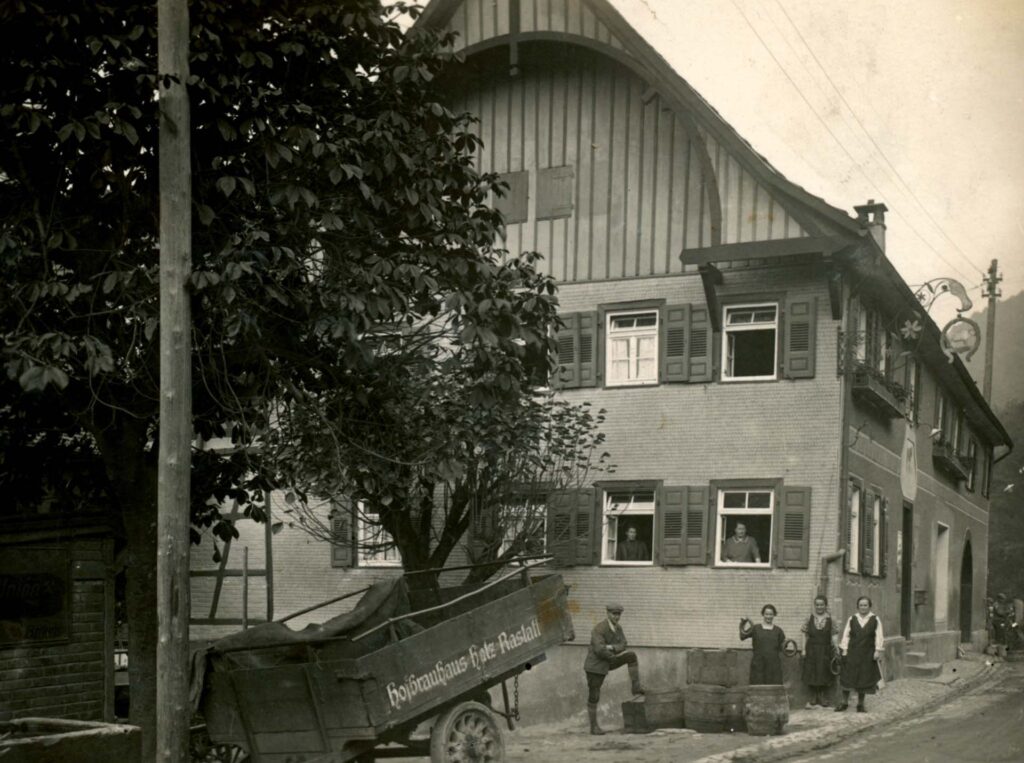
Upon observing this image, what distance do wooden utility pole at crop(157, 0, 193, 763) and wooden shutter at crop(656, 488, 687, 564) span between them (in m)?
12.4

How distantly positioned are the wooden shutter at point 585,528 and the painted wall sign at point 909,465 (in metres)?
7.28

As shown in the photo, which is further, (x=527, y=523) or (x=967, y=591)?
(x=967, y=591)

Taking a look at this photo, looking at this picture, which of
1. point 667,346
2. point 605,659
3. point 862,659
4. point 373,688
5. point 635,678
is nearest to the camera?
point 373,688

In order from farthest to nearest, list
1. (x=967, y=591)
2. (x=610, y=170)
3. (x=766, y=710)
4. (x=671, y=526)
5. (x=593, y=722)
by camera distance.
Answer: (x=967, y=591), (x=610, y=170), (x=671, y=526), (x=593, y=722), (x=766, y=710)

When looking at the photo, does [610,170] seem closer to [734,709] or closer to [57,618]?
[734,709]

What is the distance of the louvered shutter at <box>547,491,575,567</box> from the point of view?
20500mm

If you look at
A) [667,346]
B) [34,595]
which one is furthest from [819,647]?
[34,595]

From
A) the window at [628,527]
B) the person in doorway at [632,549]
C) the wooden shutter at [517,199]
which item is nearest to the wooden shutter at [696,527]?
the window at [628,527]

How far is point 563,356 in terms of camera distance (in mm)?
21578

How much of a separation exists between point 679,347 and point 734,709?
6.39m

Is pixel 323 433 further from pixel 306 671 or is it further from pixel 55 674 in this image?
pixel 55 674

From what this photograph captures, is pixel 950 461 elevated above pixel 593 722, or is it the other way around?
pixel 950 461

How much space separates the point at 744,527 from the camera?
65.6ft

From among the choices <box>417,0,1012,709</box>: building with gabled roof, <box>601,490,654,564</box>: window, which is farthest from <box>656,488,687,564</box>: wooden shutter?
<box>601,490,654,564</box>: window
